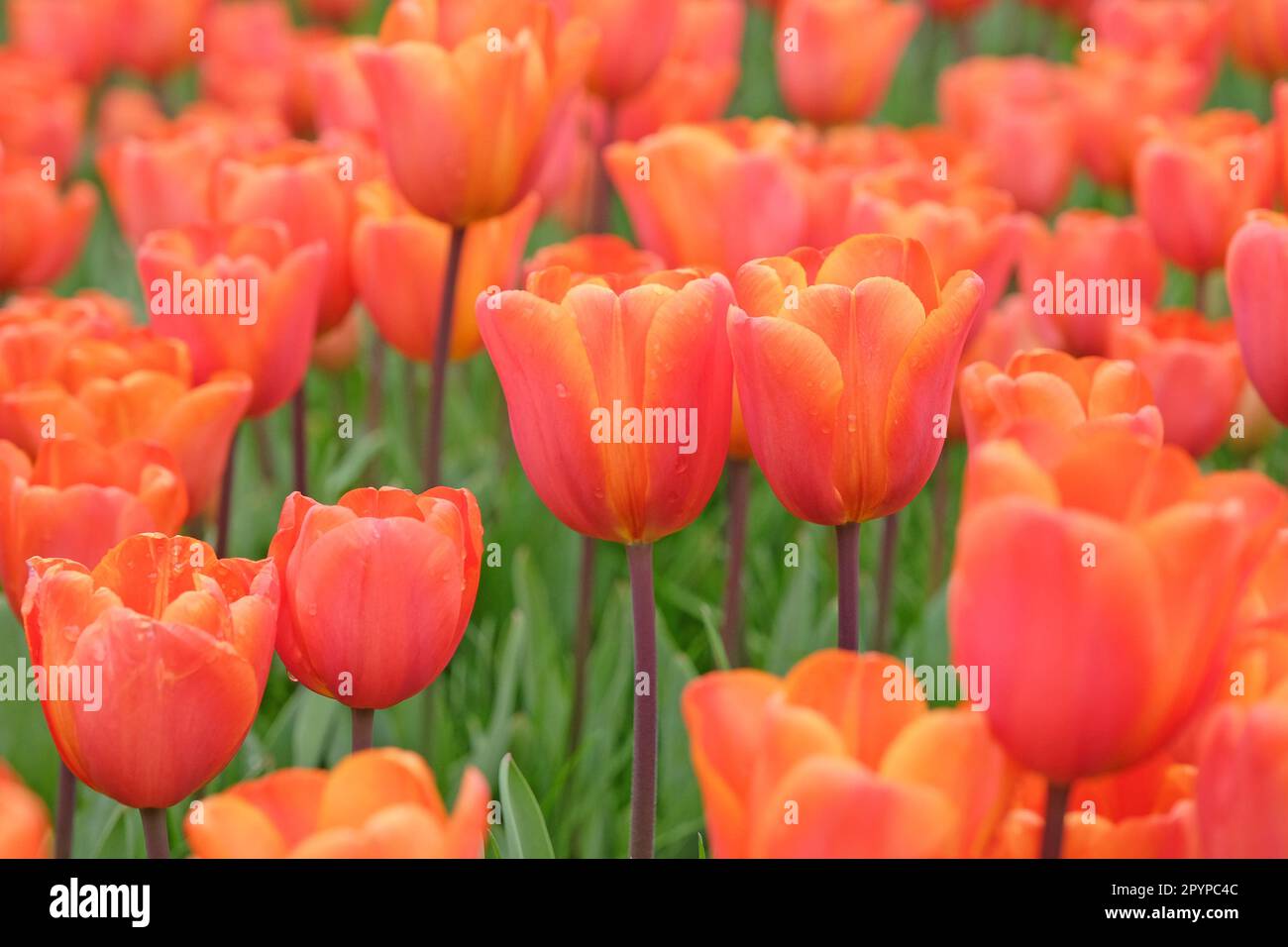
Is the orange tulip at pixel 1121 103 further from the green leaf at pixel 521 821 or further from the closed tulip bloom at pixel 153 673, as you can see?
the closed tulip bloom at pixel 153 673

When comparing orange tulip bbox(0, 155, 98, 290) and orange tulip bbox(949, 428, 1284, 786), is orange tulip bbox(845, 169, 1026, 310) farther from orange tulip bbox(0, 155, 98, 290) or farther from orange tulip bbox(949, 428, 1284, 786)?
orange tulip bbox(0, 155, 98, 290)

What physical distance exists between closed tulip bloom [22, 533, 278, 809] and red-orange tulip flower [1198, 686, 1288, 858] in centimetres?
50

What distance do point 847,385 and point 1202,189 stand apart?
95 centimetres

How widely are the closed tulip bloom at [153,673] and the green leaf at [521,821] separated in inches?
Answer: 7.4

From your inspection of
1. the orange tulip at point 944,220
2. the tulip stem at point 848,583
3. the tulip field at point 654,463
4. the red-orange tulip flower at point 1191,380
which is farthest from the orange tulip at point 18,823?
the red-orange tulip flower at point 1191,380

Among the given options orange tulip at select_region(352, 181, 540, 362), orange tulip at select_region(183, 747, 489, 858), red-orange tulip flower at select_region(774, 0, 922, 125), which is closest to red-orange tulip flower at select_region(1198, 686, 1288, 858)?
orange tulip at select_region(183, 747, 489, 858)

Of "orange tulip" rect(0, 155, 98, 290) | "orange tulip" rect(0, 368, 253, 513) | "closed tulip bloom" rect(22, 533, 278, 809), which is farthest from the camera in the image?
"orange tulip" rect(0, 155, 98, 290)

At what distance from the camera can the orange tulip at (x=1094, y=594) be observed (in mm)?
694

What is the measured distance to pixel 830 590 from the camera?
190 centimetres

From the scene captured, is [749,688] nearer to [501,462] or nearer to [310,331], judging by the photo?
[310,331]

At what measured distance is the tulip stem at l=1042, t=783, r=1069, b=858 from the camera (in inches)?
29.8

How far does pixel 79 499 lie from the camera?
3.76ft
